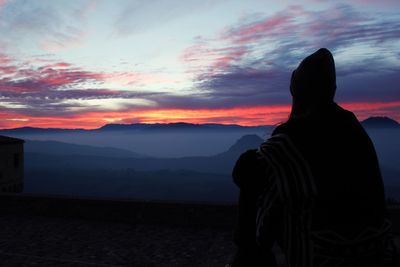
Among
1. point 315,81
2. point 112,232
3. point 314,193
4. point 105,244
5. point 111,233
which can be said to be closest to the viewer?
point 314,193

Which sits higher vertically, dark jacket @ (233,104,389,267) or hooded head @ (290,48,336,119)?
hooded head @ (290,48,336,119)

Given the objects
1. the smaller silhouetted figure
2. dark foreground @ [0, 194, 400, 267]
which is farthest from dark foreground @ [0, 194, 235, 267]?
the smaller silhouetted figure

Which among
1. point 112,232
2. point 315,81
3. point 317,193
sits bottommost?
point 112,232

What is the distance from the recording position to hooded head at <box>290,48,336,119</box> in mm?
1564

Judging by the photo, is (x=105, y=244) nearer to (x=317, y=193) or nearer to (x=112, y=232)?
(x=112, y=232)

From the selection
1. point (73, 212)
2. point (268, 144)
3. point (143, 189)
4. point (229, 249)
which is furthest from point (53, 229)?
point (143, 189)

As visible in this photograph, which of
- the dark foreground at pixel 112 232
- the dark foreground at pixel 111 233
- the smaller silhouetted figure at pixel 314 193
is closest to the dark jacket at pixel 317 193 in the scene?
the smaller silhouetted figure at pixel 314 193

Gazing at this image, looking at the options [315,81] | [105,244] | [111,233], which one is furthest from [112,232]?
[315,81]

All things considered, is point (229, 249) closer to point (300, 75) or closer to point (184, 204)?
point (184, 204)

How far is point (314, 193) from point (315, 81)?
1.52ft

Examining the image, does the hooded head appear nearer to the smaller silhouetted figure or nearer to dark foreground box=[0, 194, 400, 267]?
the smaller silhouetted figure

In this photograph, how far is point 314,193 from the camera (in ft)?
4.58

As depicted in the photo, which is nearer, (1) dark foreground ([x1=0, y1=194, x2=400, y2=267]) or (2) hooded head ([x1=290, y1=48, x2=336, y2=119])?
(2) hooded head ([x1=290, y1=48, x2=336, y2=119])

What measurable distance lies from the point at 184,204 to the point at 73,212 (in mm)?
3615
